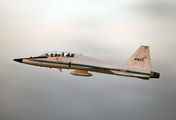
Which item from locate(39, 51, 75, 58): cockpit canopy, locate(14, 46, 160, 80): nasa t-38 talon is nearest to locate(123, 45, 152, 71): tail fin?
locate(14, 46, 160, 80): nasa t-38 talon

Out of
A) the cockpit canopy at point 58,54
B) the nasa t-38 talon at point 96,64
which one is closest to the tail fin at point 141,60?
the nasa t-38 talon at point 96,64

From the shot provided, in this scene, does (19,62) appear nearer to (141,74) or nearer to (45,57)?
(45,57)

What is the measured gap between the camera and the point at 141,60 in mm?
34625

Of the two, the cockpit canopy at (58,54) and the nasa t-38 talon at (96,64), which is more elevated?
the cockpit canopy at (58,54)

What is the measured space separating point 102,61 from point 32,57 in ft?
35.9

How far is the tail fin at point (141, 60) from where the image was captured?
34375mm

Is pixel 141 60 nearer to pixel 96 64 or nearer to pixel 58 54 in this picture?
pixel 96 64

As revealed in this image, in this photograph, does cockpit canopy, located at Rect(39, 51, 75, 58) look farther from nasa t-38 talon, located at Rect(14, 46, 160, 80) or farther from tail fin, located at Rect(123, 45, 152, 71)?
tail fin, located at Rect(123, 45, 152, 71)

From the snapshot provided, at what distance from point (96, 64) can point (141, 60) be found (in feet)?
22.2

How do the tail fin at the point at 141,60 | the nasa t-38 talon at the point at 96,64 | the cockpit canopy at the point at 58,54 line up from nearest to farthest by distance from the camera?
the nasa t-38 talon at the point at 96,64 < the tail fin at the point at 141,60 < the cockpit canopy at the point at 58,54

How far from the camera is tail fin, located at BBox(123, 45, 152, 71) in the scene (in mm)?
34375

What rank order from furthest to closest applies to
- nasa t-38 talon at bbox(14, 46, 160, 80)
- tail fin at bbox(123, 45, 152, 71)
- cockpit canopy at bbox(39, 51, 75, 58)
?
cockpit canopy at bbox(39, 51, 75, 58)
tail fin at bbox(123, 45, 152, 71)
nasa t-38 talon at bbox(14, 46, 160, 80)

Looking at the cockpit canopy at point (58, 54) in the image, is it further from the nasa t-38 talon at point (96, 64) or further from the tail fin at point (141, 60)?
the tail fin at point (141, 60)

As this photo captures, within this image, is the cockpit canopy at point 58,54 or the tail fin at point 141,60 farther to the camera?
the cockpit canopy at point 58,54
